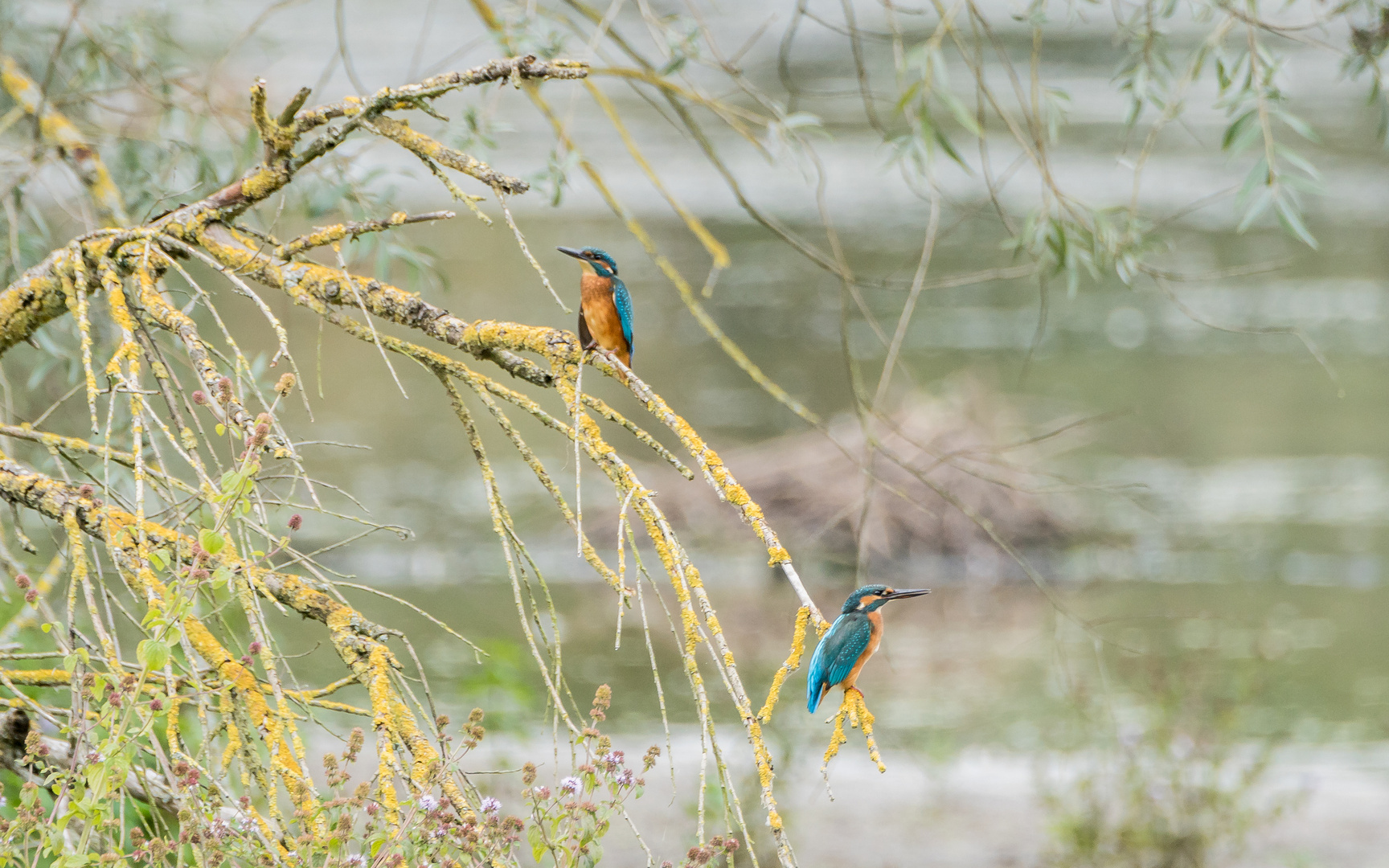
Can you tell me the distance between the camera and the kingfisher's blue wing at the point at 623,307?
8.68 feet

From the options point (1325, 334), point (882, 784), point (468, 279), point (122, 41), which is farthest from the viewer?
point (468, 279)

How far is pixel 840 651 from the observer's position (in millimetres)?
1740

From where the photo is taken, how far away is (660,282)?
1812cm

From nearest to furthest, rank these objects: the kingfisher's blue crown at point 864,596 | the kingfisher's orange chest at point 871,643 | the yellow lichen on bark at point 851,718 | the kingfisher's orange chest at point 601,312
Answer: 1. the yellow lichen on bark at point 851,718
2. the kingfisher's orange chest at point 871,643
3. the kingfisher's blue crown at point 864,596
4. the kingfisher's orange chest at point 601,312

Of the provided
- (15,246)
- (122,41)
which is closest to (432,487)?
(122,41)

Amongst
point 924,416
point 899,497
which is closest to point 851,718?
point 899,497

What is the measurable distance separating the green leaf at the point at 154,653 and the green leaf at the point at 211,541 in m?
0.11

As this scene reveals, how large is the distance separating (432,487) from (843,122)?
1603 cm

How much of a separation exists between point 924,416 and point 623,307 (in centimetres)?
770

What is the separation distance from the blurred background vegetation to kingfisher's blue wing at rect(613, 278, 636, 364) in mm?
117

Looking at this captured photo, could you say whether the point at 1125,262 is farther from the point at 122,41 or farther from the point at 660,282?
the point at 660,282

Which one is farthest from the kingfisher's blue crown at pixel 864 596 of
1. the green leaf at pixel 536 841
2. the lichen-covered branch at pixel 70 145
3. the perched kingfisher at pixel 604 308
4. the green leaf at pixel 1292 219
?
the lichen-covered branch at pixel 70 145

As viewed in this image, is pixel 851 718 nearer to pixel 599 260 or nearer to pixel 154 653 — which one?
pixel 154 653

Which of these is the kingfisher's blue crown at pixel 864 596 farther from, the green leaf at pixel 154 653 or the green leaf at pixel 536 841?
the green leaf at pixel 154 653
